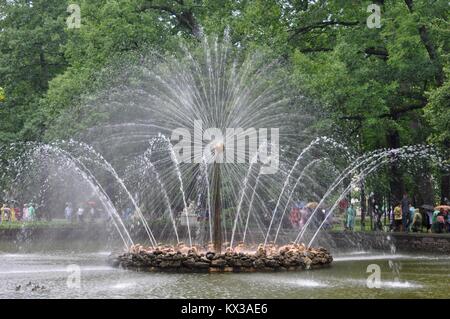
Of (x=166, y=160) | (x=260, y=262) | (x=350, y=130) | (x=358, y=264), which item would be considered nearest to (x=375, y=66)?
(x=350, y=130)

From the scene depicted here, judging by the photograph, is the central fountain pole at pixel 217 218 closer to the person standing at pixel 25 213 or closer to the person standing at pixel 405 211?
the person standing at pixel 405 211

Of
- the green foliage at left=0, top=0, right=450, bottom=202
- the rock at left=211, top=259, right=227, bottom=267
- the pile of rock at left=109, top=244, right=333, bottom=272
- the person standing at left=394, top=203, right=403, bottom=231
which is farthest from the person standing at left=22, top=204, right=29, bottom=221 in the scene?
the rock at left=211, top=259, right=227, bottom=267

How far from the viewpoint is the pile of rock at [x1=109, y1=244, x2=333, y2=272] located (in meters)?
17.3

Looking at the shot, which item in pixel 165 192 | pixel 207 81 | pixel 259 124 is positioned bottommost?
pixel 165 192

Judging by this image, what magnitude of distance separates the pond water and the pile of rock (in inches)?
16.4

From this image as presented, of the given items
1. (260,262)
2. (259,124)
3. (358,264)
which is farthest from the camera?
(259,124)

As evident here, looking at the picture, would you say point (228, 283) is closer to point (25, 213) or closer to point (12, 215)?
point (25, 213)

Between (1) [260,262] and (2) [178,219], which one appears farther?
(2) [178,219]

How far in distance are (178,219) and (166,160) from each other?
4482 millimetres

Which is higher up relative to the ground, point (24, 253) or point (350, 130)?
point (350, 130)

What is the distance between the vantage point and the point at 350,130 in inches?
1224

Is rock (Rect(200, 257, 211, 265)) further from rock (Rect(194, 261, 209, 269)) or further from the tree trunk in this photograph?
the tree trunk

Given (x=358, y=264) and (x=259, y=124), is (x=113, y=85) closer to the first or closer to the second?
(x=259, y=124)

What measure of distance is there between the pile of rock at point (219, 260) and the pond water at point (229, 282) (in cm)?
42
